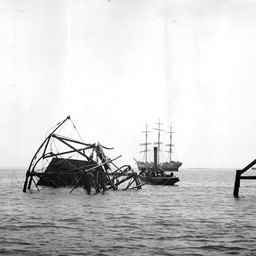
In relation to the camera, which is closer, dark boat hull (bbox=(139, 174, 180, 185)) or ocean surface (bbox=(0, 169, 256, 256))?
ocean surface (bbox=(0, 169, 256, 256))

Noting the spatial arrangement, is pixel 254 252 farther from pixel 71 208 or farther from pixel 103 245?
pixel 71 208

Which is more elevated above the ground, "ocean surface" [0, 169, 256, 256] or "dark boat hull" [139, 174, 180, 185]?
"dark boat hull" [139, 174, 180, 185]

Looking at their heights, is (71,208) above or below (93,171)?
below

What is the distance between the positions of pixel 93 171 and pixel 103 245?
24.8 meters

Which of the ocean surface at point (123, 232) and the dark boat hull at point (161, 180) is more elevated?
the dark boat hull at point (161, 180)

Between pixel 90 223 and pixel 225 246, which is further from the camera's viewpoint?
pixel 90 223

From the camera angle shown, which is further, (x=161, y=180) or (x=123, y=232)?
(x=161, y=180)

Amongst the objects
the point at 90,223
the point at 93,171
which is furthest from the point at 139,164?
the point at 90,223

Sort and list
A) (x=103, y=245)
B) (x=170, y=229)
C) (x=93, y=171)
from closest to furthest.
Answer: (x=103, y=245) → (x=170, y=229) → (x=93, y=171)

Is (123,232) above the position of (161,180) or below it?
below

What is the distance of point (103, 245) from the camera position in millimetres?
15180

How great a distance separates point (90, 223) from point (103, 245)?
5.72 meters

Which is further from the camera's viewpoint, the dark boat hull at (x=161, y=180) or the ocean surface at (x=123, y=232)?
the dark boat hull at (x=161, y=180)

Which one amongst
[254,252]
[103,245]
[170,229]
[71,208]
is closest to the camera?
[254,252]
